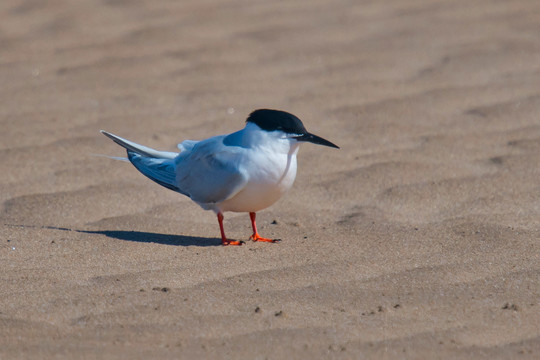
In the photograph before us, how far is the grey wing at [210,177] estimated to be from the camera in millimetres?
3758

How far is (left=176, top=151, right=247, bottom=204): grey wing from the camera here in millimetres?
3758

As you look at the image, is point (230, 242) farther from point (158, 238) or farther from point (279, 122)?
point (279, 122)

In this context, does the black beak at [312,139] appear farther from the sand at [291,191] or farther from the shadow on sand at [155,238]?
the shadow on sand at [155,238]

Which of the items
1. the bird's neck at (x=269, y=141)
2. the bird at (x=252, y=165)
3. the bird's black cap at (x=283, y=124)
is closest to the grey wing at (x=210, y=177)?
the bird at (x=252, y=165)

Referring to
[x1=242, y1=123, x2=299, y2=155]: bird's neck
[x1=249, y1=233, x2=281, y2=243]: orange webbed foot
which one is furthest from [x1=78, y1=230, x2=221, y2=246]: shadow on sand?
[x1=242, y1=123, x2=299, y2=155]: bird's neck

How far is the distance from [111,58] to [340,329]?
4358mm

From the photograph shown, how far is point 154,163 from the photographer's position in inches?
164

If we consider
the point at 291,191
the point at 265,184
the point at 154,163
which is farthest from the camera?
the point at 291,191

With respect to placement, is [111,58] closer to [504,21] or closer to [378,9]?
[378,9]

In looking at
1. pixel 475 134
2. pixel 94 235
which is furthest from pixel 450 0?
pixel 94 235

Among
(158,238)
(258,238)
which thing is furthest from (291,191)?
(158,238)

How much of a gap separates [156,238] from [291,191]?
971mm

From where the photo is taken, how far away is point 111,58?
6590mm

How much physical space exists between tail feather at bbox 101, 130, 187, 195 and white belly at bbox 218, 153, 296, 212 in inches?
15.7
